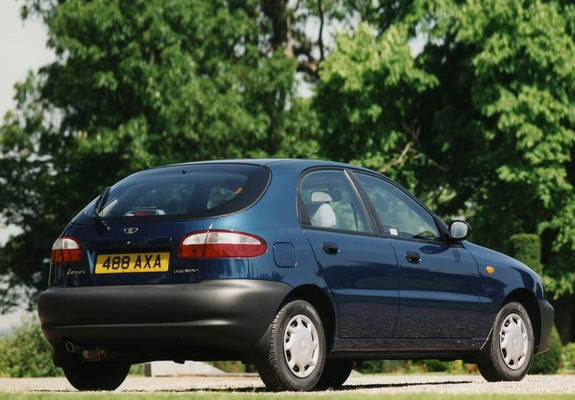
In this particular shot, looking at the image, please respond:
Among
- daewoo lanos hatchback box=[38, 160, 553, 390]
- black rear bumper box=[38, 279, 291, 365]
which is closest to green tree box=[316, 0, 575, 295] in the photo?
daewoo lanos hatchback box=[38, 160, 553, 390]

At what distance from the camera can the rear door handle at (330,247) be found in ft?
27.3

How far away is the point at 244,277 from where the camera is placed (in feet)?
25.2

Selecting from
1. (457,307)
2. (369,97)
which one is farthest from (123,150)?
(457,307)

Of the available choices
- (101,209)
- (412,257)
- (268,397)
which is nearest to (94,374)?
(101,209)

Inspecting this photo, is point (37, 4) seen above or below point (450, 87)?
above

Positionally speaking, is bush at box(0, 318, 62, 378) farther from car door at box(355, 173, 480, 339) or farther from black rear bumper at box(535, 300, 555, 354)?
car door at box(355, 173, 480, 339)

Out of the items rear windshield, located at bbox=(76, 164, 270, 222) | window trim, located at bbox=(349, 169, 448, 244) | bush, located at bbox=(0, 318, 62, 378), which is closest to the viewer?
rear windshield, located at bbox=(76, 164, 270, 222)

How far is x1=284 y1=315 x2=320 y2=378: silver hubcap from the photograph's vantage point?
805cm

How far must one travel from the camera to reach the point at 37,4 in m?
34.7

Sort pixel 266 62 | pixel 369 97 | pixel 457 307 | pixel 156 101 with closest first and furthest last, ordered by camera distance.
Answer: pixel 457 307 → pixel 369 97 → pixel 156 101 → pixel 266 62

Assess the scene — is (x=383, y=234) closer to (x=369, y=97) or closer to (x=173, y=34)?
(x=369, y=97)

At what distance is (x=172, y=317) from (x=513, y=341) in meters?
3.86

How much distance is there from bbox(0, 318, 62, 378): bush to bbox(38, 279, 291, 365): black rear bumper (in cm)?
1411

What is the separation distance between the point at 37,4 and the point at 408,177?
41.9 feet
